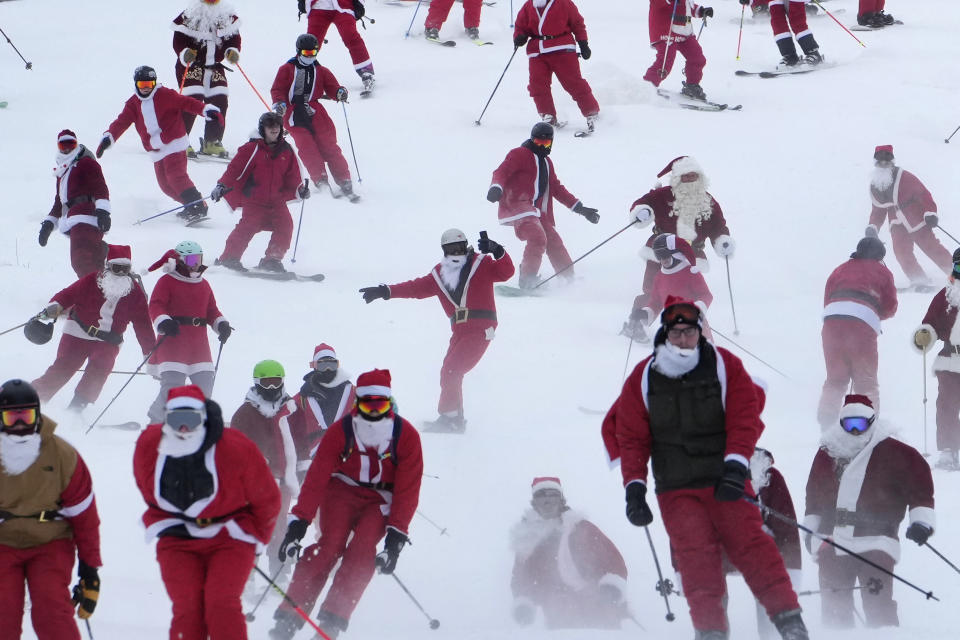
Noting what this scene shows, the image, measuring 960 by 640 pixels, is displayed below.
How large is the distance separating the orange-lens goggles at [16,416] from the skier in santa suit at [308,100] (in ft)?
26.7

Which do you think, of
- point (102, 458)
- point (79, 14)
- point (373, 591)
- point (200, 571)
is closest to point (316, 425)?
point (373, 591)

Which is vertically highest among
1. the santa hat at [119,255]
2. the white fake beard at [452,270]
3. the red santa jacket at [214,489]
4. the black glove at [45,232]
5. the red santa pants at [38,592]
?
the red santa jacket at [214,489]

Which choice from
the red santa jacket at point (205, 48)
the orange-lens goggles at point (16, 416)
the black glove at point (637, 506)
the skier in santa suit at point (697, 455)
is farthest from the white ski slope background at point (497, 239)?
the orange-lens goggles at point (16, 416)

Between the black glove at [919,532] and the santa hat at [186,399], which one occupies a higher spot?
the santa hat at [186,399]

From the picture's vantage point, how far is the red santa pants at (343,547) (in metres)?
6.12

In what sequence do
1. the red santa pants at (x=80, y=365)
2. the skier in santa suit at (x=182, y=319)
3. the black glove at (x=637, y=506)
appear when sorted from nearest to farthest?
the black glove at (x=637, y=506) → the skier in santa suit at (x=182, y=319) → the red santa pants at (x=80, y=365)

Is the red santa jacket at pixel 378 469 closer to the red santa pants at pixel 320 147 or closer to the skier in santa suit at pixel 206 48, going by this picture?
the red santa pants at pixel 320 147

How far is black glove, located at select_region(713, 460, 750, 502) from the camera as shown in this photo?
16.7ft

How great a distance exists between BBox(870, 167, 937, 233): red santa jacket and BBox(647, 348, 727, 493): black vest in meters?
6.86

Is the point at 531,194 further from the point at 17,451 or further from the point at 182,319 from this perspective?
the point at 17,451

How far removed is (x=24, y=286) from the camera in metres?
11.1

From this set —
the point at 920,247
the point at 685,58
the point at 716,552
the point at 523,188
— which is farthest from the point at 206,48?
the point at 716,552

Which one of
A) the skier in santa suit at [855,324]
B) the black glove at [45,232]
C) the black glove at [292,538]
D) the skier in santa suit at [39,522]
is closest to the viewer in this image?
the skier in santa suit at [39,522]

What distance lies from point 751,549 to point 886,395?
495cm
